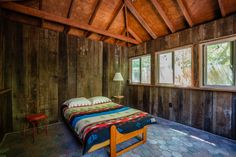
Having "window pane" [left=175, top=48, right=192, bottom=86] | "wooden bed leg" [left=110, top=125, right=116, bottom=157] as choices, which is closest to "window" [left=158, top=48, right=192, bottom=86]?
"window pane" [left=175, top=48, right=192, bottom=86]

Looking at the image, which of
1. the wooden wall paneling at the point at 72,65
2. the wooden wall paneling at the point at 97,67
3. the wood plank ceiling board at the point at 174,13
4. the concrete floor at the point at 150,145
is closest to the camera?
the concrete floor at the point at 150,145

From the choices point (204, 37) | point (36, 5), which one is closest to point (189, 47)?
point (204, 37)

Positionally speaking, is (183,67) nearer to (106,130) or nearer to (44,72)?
(106,130)

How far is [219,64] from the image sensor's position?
8.70ft

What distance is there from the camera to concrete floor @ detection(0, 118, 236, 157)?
1946 millimetres

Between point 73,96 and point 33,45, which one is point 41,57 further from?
point 73,96

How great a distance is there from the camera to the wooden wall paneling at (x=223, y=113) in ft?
7.92

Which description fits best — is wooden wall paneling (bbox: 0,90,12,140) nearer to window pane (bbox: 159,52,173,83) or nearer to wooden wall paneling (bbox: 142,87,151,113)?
wooden wall paneling (bbox: 142,87,151,113)

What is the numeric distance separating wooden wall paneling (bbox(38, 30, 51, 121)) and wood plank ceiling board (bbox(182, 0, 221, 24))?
3821 millimetres

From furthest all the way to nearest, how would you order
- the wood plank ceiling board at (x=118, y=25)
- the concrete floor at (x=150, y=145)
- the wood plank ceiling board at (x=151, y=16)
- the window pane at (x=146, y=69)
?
the window pane at (x=146, y=69) < the wood plank ceiling board at (x=118, y=25) < the wood plank ceiling board at (x=151, y=16) < the concrete floor at (x=150, y=145)

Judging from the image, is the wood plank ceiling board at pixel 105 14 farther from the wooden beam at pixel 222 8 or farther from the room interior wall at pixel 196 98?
the wooden beam at pixel 222 8

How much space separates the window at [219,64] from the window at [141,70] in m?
1.78

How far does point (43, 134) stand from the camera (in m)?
2.65

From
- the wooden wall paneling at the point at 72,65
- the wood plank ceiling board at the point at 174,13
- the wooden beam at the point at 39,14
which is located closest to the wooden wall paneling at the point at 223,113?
the wood plank ceiling board at the point at 174,13
